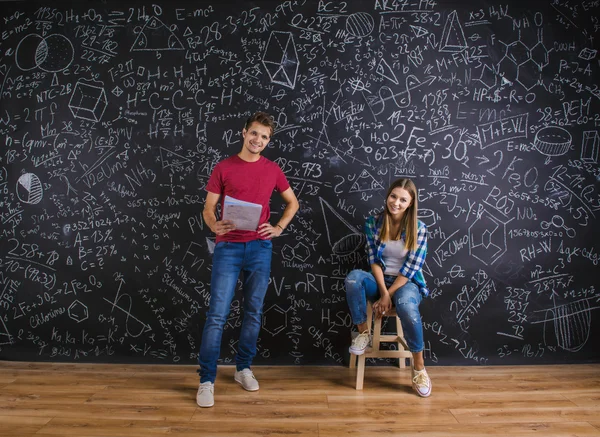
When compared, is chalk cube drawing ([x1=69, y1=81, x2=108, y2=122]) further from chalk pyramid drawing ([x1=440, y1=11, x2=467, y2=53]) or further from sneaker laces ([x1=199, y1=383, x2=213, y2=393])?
chalk pyramid drawing ([x1=440, y1=11, x2=467, y2=53])

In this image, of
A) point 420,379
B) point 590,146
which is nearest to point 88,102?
point 420,379

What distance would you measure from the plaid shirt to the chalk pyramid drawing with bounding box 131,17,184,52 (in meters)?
1.93

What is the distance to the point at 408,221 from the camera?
3.00 meters

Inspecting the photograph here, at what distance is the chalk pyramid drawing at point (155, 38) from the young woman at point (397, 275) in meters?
1.94

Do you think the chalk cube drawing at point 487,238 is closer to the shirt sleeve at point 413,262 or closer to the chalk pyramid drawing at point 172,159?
the shirt sleeve at point 413,262

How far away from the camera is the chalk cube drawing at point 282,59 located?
3.38 meters

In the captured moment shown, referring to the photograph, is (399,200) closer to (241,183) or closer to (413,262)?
(413,262)

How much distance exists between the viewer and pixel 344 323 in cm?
338

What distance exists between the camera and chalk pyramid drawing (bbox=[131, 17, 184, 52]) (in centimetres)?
340

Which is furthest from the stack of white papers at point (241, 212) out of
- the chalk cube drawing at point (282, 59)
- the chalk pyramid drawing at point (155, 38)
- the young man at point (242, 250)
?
the chalk pyramid drawing at point (155, 38)

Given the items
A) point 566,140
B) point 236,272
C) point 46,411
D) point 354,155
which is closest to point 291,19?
point 354,155

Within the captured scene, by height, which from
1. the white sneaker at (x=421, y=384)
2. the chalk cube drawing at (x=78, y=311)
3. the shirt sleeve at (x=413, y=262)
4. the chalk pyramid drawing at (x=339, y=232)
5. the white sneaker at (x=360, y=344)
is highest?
the chalk pyramid drawing at (x=339, y=232)

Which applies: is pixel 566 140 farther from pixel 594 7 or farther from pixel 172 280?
pixel 172 280

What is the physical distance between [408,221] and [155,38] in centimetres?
227
